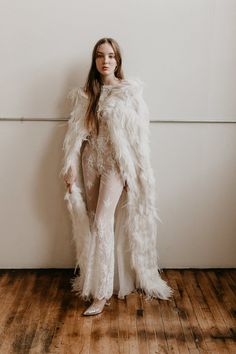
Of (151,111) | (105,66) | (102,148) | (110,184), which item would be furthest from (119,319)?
(105,66)

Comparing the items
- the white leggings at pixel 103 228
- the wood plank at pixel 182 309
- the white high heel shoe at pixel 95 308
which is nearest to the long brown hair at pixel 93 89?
the white leggings at pixel 103 228

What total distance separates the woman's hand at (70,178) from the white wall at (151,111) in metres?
0.19

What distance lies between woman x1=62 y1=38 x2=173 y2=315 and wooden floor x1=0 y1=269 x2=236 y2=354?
110mm

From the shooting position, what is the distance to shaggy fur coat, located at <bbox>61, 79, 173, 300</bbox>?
2230mm

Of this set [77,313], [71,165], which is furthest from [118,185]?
[77,313]

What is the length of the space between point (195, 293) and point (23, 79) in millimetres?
1577

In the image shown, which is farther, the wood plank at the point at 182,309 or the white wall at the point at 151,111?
the white wall at the point at 151,111

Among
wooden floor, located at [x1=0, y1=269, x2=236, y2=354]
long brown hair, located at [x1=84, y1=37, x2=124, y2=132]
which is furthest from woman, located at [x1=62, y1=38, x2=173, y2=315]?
wooden floor, located at [x1=0, y1=269, x2=236, y2=354]

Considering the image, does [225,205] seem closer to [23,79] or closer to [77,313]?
[77,313]

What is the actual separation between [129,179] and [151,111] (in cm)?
47

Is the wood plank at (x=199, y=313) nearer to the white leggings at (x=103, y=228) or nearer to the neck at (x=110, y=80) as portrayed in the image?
the white leggings at (x=103, y=228)

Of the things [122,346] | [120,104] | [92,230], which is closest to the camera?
[122,346]

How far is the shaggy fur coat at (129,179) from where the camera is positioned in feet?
7.32

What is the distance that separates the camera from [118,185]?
229cm
